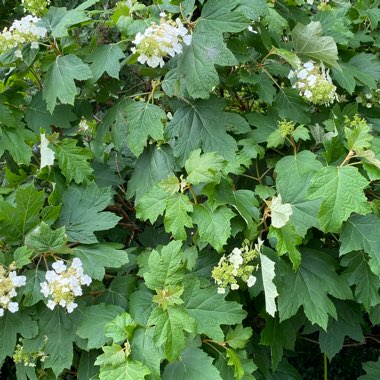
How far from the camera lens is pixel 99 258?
177 centimetres

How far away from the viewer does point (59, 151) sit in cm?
196

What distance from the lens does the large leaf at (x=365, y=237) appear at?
5.58ft

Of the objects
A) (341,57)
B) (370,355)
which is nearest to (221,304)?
(341,57)

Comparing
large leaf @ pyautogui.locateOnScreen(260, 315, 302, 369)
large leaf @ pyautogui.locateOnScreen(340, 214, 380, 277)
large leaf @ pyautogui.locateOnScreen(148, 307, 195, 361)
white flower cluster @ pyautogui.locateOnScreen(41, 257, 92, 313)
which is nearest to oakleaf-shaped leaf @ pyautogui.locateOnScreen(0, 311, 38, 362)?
white flower cluster @ pyautogui.locateOnScreen(41, 257, 92, 313)

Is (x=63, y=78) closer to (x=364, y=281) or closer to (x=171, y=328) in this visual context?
(x=171, y=328)

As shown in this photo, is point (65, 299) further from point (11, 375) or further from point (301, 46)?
point (11, 375)

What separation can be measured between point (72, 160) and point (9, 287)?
52 centimetres

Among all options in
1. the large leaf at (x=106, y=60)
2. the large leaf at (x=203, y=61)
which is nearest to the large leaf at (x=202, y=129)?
the large leaf at (x=203, y=61)

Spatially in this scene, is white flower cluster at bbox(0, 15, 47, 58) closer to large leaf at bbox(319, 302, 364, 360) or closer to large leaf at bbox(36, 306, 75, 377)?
large leaf at bbox(36, 306, 75, 377)

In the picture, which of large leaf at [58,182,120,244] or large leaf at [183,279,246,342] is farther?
large leaf at [58,182,120,244]

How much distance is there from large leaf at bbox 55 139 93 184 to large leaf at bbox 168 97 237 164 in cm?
33

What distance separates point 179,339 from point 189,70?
0.81m

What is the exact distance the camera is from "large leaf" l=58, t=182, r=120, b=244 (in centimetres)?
182

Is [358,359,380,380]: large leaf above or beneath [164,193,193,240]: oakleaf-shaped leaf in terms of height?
beneath
